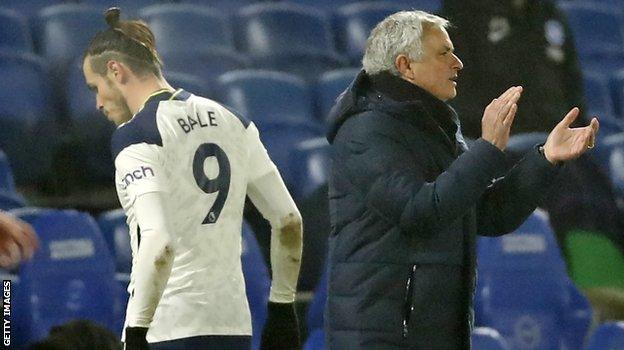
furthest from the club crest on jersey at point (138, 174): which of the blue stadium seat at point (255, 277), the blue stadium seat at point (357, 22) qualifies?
the blue stadium seat at point (357, 22)

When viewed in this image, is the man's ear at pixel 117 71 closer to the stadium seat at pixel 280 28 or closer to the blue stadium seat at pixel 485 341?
the stadium seat at pixel 280 28

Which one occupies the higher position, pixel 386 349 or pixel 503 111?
pixel 503 111

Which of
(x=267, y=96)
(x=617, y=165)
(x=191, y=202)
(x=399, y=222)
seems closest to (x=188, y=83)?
(x=267, y=96)

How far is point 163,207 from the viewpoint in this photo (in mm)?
2342

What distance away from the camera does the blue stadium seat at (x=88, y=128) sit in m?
3.02

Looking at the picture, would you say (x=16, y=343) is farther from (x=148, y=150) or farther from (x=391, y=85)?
(x=391, y=85)

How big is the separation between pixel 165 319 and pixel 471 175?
706 millimetres

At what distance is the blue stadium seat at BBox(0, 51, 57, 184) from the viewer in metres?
3.02

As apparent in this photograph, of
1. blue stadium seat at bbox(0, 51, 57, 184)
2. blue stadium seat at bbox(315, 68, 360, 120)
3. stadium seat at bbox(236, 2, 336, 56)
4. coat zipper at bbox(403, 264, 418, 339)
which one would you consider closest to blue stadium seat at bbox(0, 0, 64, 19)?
blue stadium seat at bbox(0, 51, 57, 184)

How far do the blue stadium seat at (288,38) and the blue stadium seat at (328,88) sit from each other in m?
0.03

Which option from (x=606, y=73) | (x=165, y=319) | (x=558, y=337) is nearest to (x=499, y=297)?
(x=558, y=337)

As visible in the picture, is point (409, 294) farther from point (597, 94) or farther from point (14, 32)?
point (597, 94)

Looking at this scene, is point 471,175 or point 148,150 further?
point 148,150

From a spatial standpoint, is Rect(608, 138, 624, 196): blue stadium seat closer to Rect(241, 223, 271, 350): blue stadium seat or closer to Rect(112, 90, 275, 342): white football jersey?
Rect(241, 223, 271, 350): blue stadium seat
